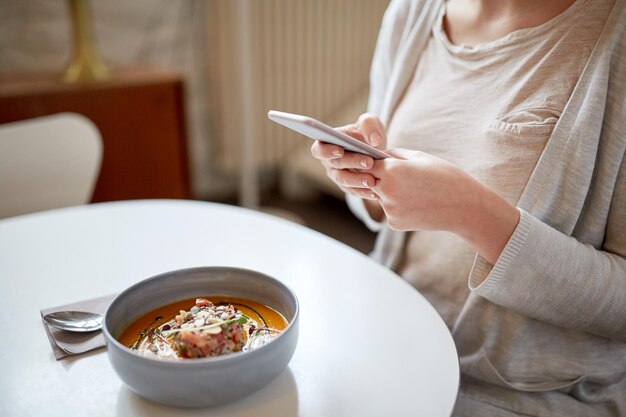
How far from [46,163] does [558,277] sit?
106 cm

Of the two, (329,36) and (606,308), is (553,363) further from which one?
(329,36)

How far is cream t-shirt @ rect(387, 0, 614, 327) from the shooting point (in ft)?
2.59

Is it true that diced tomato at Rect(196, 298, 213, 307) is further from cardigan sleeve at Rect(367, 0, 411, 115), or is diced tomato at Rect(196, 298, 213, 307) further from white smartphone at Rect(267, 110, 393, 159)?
cardigan sleeve at Rect(367, 0, 411, 115)

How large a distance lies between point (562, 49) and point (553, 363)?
44 centimetres

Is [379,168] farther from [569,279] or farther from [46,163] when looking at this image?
[46,163]

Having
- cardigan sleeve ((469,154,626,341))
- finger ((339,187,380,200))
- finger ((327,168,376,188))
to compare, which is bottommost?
cardigan sleeve ((469,154,626,341))

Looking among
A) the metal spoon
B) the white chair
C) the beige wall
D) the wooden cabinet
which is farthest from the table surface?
the beige wall

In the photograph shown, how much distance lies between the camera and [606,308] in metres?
0.71

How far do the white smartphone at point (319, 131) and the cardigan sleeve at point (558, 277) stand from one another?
20cm

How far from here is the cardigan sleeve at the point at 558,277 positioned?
0.69m

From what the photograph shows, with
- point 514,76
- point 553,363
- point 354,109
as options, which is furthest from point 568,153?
point 354,109

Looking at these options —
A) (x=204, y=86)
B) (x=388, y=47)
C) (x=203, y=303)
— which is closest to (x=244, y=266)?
(x=203, y=303)

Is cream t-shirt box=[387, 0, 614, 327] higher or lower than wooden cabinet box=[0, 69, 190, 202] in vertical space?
higher

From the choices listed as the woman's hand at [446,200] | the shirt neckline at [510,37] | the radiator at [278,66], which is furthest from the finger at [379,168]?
the radiator at [278,66]
